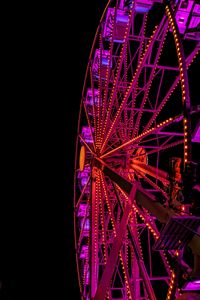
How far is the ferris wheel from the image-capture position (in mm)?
5957

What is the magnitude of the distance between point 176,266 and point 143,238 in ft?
57.0

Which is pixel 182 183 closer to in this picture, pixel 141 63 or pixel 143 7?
pixel 141 63

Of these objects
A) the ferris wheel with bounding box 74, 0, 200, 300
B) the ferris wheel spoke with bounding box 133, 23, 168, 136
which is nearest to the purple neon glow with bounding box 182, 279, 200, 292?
the ferris wheel with bounding box 74, 0, 200, 300

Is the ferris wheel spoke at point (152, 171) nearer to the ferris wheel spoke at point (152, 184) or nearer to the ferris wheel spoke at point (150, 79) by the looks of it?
the ferris wheel spoke at point (152, 184)

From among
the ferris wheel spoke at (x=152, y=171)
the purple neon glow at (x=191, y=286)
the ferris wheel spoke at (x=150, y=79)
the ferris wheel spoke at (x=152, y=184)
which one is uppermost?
the ferris wheel spoke at (x=150, y=79)

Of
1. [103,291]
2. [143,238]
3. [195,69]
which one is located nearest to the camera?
[103,291]

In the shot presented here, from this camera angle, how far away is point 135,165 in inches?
393

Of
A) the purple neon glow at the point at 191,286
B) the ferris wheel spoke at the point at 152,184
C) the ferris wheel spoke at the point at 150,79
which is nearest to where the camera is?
the purple neon glow at the point at 191,286

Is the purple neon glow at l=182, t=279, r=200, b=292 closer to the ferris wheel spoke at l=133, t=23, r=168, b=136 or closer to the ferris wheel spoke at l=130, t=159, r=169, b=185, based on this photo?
the ferris wheel spoke at l=130, t=159, r=169, b=185

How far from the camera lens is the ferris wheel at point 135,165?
5.96 meters

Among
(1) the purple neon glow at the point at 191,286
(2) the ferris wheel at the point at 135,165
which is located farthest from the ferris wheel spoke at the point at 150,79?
(1) the purple neon glow at the point at 191,286

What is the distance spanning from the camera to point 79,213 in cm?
1395

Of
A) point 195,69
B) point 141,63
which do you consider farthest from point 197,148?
point 141,63

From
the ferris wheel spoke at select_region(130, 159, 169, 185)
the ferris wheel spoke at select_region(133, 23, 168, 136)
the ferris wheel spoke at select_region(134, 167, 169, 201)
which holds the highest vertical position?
the ferris wheel spoke at select_region(133, 23, 168, 136)
